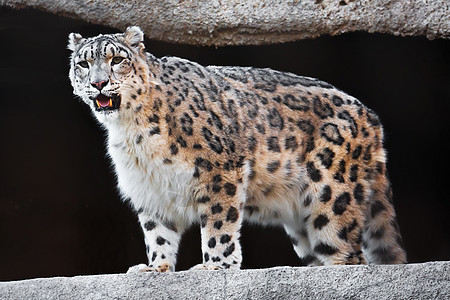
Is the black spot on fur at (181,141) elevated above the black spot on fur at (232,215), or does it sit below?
above

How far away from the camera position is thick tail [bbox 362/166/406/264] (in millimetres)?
4828

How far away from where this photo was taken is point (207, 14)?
5113mm

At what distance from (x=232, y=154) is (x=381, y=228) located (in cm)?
91

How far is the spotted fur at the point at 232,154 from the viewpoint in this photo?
4457mm

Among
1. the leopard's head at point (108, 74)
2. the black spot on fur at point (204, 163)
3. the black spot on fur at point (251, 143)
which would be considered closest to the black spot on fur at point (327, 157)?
the black spot on fur at point (251, 143)

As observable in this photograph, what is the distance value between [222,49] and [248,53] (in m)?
0.18

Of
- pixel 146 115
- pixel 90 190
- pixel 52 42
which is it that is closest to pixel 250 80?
pixel 146 115

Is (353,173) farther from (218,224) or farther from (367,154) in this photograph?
(218,224)

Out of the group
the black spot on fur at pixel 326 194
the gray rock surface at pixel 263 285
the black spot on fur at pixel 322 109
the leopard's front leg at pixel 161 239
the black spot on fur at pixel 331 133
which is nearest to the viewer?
the gray rock surface at pixel 263 285

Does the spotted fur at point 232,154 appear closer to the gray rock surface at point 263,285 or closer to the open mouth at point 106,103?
the open mouth at point 106,103

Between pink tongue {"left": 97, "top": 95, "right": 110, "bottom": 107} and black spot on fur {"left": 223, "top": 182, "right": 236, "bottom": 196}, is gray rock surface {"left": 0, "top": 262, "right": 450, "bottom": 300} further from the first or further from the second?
pink tongue {"left": 97, "top": 95, "right": 110, "bottom": 107}

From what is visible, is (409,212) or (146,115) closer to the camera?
(146,115)

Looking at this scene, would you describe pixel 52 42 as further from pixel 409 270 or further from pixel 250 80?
pixel 409 270

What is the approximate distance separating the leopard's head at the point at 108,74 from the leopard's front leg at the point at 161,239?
574 mm
